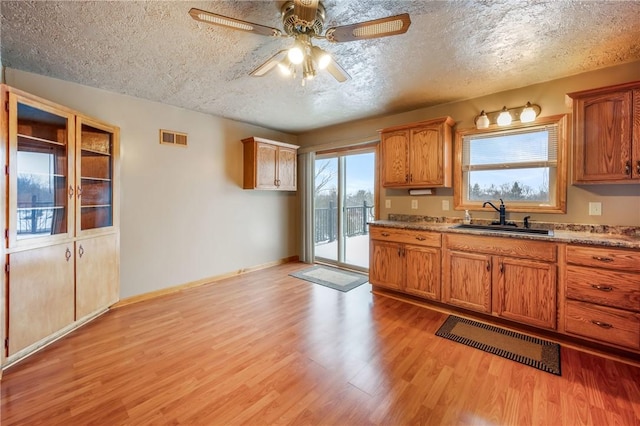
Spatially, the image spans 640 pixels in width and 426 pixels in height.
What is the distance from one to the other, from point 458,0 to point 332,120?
2782 mm

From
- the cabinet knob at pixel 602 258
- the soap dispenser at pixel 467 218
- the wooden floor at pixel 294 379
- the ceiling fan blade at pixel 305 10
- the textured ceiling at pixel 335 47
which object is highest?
the textured ceiling at pixel 335 47

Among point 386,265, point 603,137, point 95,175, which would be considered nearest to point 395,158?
point 386,265

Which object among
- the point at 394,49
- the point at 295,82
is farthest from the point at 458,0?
the point at 295,82

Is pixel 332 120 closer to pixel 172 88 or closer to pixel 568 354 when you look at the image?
pixel 172 88

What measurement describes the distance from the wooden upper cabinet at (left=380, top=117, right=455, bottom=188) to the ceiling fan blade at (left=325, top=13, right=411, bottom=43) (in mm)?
1994

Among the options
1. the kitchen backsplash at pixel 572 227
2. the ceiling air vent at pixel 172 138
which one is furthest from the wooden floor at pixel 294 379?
the ceiling air vent at pixel 172 138

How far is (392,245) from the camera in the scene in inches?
137

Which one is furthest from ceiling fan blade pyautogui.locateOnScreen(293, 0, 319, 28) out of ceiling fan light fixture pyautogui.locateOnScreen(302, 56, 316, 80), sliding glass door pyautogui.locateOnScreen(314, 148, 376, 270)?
sliding glass door pyautogui.locateOnScreen(314, 148, 376, 270)

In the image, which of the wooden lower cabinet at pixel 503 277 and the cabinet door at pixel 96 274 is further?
the cabinet door at pixel 96 274

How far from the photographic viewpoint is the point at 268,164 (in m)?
4.54

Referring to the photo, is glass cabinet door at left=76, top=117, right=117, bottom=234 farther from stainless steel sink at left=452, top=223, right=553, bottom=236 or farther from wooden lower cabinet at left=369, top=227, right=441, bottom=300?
stainless steel sink at left=452, top=223, right=553, bottom=236

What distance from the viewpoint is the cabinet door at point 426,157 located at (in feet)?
11.0

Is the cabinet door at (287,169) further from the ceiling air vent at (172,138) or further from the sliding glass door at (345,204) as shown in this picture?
the ceiling air vent at (172,138)

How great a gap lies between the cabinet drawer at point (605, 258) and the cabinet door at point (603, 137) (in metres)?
0.67
